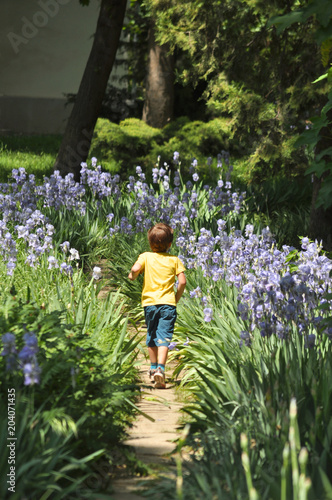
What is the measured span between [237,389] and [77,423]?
1022 millimetres

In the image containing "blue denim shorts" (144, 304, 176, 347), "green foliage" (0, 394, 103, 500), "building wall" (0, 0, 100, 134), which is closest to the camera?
"green foliage" (0, 394, 103, 500)

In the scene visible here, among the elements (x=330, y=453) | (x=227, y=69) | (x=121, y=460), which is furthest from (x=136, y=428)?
(x=227, y=69)

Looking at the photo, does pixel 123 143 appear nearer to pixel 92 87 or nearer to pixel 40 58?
pixel 92 87

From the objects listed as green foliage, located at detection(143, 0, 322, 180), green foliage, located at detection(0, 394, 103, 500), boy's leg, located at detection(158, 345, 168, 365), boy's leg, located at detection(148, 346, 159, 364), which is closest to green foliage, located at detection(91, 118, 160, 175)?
green foliage, located at detection(143, 0, 322, 180)

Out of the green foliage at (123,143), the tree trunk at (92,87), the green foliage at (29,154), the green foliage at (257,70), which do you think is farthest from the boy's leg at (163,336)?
the green foliage at (123,143)

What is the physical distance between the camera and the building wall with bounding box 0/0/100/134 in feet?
62.1

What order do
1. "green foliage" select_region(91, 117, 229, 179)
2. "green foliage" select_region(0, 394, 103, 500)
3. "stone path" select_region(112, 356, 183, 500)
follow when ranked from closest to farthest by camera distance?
"green foliage" select_region(0, 394, 103, 500) < "stone path" select_region(112, 356, 183, 500) < "green foliage" select_region(91, 117, 229, 179)

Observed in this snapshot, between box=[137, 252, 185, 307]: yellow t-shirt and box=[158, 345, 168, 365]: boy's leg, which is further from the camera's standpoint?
box=[137, 252, 185, 307]: yellow t-shirt

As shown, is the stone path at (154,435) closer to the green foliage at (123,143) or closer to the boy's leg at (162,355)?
the boy's leg at (162,355)

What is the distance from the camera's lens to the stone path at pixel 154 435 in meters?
3.19

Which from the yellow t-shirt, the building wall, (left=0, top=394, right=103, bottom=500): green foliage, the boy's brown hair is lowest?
(left=0, top=394, right=103, bottom=500): green foliage

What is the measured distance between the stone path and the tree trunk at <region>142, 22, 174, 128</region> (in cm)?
953

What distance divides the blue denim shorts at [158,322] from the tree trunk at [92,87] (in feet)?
16.9

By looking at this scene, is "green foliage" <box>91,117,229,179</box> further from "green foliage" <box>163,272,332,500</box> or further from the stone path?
"green foliage" <box>163,272,332,500</box>
